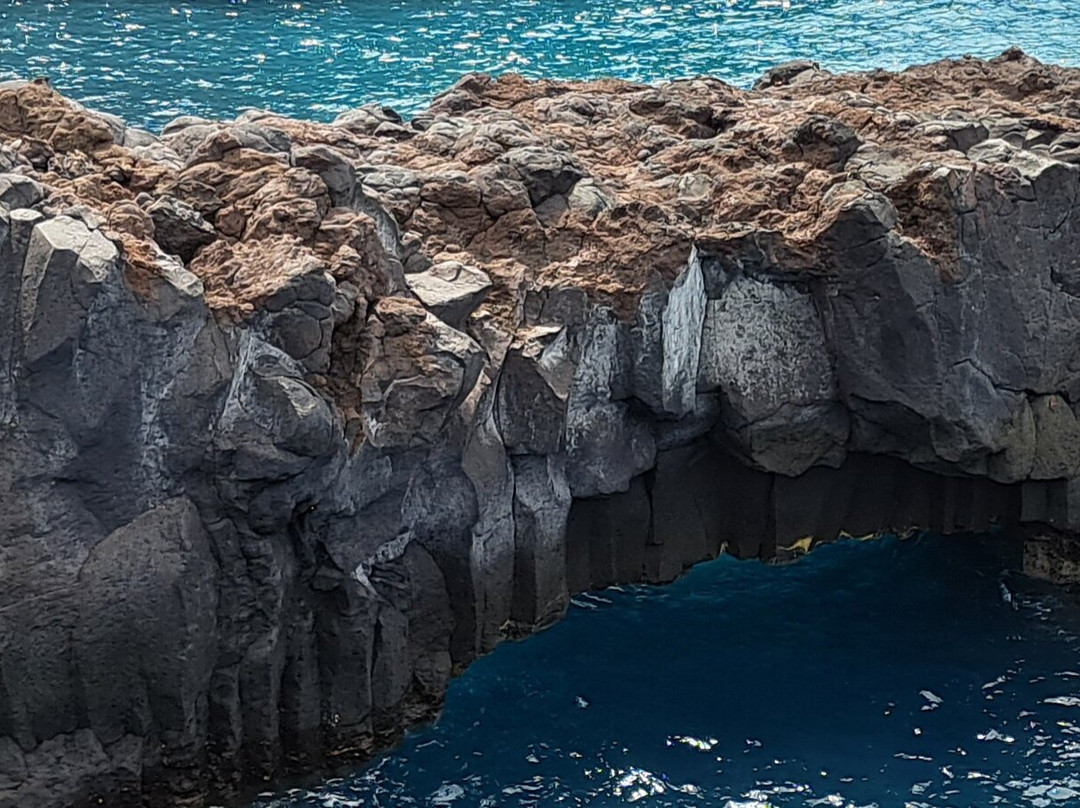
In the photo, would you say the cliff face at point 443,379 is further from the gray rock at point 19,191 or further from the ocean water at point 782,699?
the ocean water at point 782,699

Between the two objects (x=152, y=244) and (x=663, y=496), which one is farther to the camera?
(x=663, y=496)

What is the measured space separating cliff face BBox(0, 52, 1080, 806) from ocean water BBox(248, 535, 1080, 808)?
0.38m

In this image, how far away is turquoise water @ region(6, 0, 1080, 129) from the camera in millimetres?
19359

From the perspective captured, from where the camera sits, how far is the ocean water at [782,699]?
8312 millimetres

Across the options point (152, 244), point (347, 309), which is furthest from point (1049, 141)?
point (152, 244)

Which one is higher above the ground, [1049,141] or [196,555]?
[1049,141]

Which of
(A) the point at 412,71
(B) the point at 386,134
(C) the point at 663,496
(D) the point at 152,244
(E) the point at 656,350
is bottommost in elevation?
(C) the point at 663,496

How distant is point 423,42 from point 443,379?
49.2ft

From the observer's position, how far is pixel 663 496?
31.4 ft

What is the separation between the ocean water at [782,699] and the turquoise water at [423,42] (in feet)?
33.9

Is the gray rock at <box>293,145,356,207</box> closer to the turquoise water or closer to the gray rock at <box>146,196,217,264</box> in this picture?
the gray rock at <box>146,196,217,264</box>

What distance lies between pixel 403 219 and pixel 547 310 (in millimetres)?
1035

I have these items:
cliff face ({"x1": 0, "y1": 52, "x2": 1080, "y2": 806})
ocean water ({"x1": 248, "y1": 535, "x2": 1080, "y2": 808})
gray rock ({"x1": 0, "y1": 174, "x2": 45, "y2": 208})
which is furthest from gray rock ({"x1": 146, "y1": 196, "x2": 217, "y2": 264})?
ocean water ({"x1": 248, "y1": 535, "x2": 1080, "y2": 808})

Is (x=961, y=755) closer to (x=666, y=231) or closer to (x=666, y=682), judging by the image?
(x=666, y=682)
